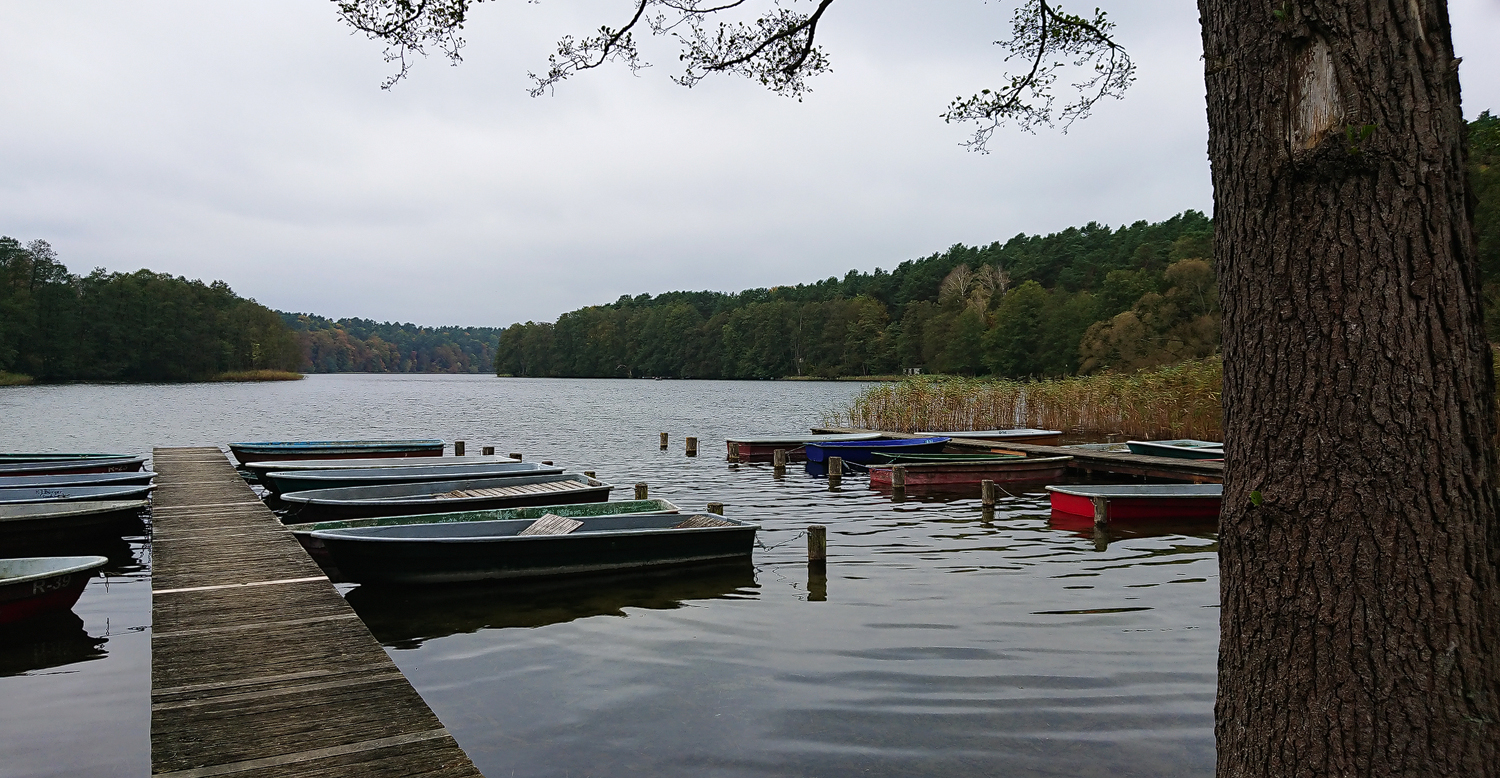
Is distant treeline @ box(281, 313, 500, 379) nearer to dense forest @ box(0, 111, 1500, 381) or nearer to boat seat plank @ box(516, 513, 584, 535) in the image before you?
dense forest @ box(0, 111, 1500, 381)

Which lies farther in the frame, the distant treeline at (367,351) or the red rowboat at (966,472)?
the distant treeline at (367,351)

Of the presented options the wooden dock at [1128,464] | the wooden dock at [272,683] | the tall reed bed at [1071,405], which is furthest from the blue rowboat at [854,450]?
the wooden dock at [272,683]

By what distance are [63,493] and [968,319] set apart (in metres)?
70.3

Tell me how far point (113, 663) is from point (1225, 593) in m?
7.82

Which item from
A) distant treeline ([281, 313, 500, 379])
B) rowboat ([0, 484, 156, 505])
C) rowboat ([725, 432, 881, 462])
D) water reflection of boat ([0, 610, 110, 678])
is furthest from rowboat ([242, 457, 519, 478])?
distant treeline ([281, 313, 500, 379])

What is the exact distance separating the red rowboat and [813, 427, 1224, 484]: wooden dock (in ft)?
4.42

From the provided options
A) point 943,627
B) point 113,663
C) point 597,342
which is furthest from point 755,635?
point 597,342

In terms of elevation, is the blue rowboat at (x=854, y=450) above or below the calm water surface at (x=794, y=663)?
above

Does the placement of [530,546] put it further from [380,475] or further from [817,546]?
[380,475]

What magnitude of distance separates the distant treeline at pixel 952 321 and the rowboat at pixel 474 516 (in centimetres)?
4174

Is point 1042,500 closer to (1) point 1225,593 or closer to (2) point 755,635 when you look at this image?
(2) point 755,635

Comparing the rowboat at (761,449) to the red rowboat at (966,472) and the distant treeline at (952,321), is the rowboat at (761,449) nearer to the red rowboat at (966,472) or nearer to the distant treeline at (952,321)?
the red rowboat at (966,472)

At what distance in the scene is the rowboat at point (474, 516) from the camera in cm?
960

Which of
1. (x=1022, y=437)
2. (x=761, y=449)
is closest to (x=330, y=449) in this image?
(x=761, y=449)
